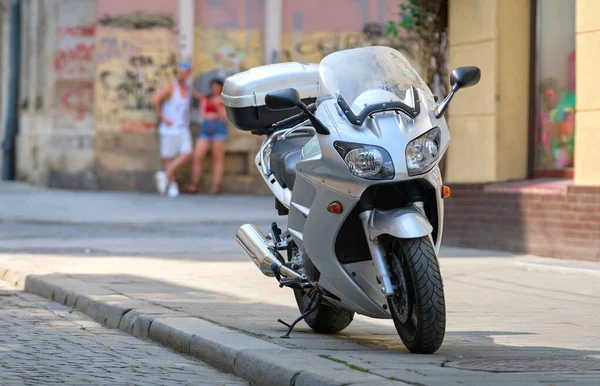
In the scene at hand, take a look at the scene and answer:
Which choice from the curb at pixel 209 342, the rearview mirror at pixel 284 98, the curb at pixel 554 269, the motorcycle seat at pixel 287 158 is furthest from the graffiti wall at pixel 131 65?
the rearview mirror at pixel 284 98

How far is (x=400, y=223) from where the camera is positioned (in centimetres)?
581

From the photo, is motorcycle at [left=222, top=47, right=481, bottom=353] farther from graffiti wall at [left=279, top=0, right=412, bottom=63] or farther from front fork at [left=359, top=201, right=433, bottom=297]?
graffiti wall at [left=279, top=0, right=412, bottom=63]

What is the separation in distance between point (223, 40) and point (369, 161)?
14.5 meters

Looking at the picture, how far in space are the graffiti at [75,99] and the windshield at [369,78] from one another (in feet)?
46.0

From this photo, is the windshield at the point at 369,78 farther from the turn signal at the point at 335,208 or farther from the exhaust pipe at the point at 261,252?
the exhaust pipe at the point at 261,252

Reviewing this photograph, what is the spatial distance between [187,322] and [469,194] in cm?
587

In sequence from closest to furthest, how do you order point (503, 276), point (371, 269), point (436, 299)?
point (436, 299), point (371, 269), point (503, 276)

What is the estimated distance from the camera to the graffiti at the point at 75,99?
66.3 ft

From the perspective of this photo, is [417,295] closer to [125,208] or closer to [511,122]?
[511,122]

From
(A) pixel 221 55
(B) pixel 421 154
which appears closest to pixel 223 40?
(A) pixel 221 55

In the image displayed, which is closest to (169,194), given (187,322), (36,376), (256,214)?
(256,214)

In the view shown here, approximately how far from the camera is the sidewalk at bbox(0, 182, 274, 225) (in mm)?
16641

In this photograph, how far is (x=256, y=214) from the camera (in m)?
17.3

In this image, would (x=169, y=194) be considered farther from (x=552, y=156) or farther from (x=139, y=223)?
(x=552, y=156)
